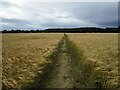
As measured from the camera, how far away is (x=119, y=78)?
7547mm

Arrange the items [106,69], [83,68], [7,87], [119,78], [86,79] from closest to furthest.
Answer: [7,87] < [119,78] < [86,79] < [106,69] < [83,68]

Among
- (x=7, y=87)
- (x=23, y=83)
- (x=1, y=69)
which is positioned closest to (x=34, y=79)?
(x=23, y=83)

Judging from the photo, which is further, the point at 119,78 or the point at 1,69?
the point at 1,69

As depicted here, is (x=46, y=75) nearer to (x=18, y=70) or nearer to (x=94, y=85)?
(x=18, y=70)

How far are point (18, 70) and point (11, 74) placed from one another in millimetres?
816

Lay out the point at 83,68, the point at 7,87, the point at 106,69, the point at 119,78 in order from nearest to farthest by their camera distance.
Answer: the point at 7,87 → the point at 119,78 → the point at 106,69 → the point at 83,68

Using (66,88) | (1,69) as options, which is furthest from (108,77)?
(1,69)

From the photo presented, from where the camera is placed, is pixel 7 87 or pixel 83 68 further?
pixel 83 68

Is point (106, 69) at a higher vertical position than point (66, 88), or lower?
higher

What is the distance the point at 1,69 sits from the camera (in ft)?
31.1

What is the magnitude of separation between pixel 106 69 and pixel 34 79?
4.34m

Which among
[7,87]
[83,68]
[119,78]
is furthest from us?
[83,68]

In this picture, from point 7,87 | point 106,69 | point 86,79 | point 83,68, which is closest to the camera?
point 7,87

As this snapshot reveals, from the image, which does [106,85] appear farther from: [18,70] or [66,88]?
[18,70]
